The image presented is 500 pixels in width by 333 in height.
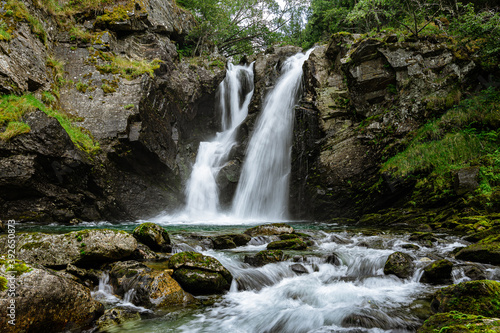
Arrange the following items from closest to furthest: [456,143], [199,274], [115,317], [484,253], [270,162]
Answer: [115,317] < [199,274] < [484,253] < [456,143] < [270,162]

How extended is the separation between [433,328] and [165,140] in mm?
15501

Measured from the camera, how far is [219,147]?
20.5 metres

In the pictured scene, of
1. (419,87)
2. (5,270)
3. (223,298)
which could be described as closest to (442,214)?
(419,87)

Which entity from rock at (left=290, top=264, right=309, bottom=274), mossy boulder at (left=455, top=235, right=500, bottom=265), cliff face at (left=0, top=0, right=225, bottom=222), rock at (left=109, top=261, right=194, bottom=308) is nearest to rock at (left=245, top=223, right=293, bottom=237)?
rock at (left=290, top=264, right=309, bottom=274)

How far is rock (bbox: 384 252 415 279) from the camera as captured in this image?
5380 mm

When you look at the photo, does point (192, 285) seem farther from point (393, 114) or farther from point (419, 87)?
point (419, 87)

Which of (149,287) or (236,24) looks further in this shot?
(236,24)

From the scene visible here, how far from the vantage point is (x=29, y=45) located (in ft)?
41.1

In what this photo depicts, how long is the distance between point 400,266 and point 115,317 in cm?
530

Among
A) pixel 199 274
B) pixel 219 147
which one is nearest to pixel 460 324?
pixel 199 274

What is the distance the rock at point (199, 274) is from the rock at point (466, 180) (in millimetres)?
8817

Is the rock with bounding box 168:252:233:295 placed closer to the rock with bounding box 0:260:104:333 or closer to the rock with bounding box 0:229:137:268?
the rock with bounding box 0:229:137:268

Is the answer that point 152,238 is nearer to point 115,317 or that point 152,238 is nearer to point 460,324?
point 115,317

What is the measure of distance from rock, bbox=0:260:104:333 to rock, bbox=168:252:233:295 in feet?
4.68
